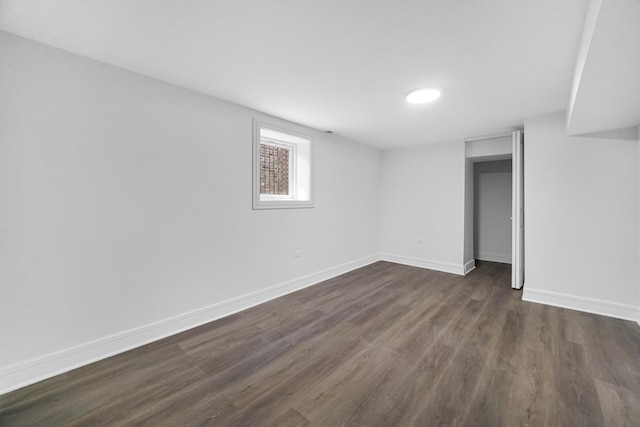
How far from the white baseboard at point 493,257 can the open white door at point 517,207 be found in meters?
1.99

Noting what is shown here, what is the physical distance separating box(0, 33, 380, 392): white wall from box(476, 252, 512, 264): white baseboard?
16.4ft

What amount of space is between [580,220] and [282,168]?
385cm

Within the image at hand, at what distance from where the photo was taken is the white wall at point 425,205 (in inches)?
174

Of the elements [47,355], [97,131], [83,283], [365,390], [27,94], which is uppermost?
[27,94]

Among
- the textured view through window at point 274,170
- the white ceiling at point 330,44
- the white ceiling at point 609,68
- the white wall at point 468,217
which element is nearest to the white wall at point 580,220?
the white ceiling at point 609,68

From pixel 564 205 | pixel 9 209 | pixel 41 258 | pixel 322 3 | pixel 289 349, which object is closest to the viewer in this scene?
pixel 322 3

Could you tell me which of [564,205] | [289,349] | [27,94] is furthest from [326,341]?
[564,205]

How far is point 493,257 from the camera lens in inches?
210

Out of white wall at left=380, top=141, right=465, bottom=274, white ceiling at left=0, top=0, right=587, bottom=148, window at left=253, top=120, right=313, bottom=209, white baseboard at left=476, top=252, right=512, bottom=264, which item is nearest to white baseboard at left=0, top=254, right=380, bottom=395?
window at left=253, top=120, right=313, bottom=209

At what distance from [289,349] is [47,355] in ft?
5.75

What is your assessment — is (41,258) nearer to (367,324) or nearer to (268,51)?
(268,51)

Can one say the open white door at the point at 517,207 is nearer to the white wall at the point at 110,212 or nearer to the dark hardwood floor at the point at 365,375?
the dark hardwood floor at the point at 365,375

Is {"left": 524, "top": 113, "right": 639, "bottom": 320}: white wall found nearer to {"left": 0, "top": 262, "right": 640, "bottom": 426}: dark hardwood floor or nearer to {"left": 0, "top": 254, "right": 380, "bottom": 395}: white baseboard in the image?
{"left": 0, "top": 262, "right": 640, "bottom": 426}: dark hardwood floor

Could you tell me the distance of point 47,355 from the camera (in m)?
1.74
